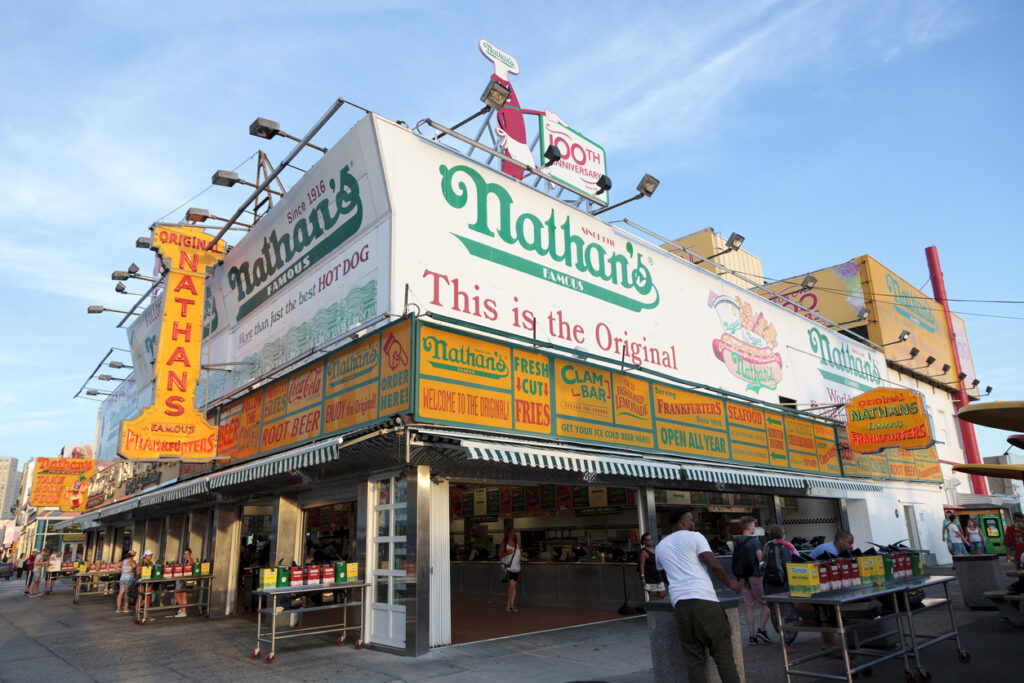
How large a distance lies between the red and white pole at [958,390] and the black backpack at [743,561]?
27.4 metres

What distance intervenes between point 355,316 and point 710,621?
726 cm

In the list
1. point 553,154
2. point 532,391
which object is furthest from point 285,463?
point 553,154

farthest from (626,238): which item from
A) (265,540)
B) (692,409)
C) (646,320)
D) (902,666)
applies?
(265,540)

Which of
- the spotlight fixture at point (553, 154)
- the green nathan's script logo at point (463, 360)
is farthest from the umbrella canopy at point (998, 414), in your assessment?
the spotlight fixture at point (553, 154)

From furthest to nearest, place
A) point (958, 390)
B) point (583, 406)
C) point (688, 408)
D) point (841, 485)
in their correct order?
point (958, 390) < point (841, 485) < point (688, 408) < point (583, 406)

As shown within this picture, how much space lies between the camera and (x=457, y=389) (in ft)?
32.1

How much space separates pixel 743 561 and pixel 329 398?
710cm

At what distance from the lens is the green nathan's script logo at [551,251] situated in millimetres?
11219

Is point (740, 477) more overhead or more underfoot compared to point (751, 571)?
more overhead

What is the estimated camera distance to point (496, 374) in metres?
10.5

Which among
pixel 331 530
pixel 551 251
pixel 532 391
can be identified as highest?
pixel 551 251

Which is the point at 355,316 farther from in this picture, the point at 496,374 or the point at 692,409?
the point at 692,409

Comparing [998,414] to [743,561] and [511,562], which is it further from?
[511,562]

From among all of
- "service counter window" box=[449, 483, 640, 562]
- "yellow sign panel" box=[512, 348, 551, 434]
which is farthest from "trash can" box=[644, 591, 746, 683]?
"service counter window" box=[449, 483, 640, 562]
